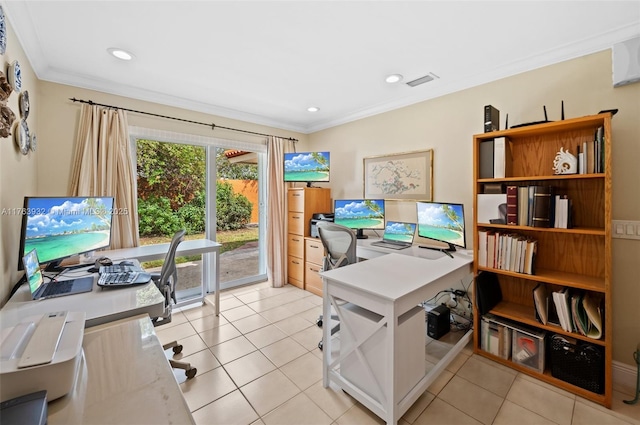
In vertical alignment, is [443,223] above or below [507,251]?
above

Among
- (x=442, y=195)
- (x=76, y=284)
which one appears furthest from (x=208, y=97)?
(x=442, y=195)

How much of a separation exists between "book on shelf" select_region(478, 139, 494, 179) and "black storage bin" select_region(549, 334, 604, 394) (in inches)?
49.7

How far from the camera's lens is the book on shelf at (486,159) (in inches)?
85.6

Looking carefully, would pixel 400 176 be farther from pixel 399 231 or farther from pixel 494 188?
pixel 494 188

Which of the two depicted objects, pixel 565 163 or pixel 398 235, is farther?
pixel 398 235

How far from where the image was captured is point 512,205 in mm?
2035

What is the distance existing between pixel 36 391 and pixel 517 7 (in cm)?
280

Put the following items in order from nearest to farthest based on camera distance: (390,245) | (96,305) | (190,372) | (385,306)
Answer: (96,305) → (385,306) → (190,372) → (390,245)

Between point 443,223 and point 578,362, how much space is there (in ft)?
4.22

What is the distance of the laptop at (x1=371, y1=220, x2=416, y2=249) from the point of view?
289cm

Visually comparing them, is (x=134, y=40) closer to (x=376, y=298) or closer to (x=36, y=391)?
(x=36, y=391)

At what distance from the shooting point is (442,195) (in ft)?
9.32

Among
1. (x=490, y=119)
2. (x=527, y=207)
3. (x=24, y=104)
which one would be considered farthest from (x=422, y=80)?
(x=24, y=104)

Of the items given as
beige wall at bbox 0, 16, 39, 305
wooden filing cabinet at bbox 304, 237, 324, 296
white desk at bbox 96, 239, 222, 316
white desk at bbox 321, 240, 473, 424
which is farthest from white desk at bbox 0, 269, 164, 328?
wooden filing cabinet at bbox 304, 237, 324, 296
